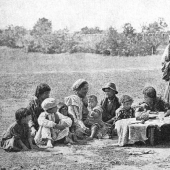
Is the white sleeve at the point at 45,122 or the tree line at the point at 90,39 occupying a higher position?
the tree line at the point at 90,39

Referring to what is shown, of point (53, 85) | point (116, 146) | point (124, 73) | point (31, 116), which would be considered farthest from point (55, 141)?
point (124, 73)

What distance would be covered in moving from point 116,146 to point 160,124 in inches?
26.0

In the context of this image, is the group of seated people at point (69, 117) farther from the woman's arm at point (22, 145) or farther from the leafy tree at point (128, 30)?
the leafy tree at point (128, 30)

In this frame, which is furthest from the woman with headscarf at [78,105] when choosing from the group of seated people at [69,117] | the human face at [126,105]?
the human face at [126,105]

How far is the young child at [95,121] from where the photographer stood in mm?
5281

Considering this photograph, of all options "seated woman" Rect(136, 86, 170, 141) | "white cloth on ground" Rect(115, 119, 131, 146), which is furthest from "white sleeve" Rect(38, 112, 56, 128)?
"seated woman" Rect(136, 86, 170, 141)

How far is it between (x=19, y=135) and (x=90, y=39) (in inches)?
117

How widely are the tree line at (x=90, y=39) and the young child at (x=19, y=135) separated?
1769mm

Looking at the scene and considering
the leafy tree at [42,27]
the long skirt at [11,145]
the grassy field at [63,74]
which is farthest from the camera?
the leafy tree at [42,27]

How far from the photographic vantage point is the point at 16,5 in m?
5.64

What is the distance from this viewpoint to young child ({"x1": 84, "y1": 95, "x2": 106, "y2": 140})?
208 inches

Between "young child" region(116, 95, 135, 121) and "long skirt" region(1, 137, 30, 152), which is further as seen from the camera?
"young child" region(116, 95, 135, 121)

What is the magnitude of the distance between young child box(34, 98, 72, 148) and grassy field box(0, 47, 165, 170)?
0.94m

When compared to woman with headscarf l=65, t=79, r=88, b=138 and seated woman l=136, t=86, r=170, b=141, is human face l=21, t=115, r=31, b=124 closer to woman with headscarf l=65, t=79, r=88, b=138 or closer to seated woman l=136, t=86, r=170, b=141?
woman with headscarf l=65, t=79, r=88, b=138
